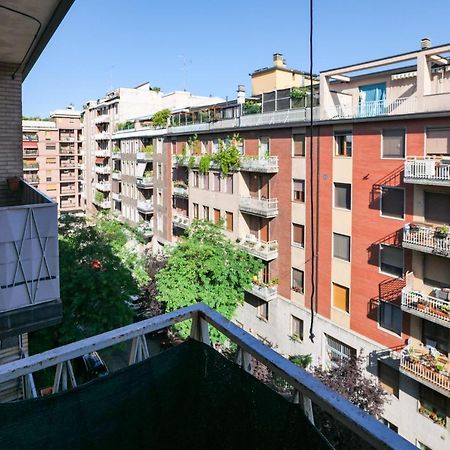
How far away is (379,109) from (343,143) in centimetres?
201

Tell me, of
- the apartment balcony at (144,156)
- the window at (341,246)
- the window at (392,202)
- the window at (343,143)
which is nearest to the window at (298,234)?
the window at (341,246)

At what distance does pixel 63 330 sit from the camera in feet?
48.5

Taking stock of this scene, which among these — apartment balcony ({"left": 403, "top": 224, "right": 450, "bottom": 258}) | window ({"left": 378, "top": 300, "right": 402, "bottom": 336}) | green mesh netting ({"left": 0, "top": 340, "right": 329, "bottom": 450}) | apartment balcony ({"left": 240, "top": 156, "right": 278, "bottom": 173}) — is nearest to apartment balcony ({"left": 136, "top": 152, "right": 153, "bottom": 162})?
apartment balcony ({"left": 240, "top": 156, "right": 278, "bottom": 173})

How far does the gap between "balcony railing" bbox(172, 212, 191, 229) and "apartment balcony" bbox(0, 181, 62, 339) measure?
25.7m

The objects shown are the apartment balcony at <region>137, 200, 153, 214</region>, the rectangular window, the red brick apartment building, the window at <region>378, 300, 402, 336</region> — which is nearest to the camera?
the red brick apartment building

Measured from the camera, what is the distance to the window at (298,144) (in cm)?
2080

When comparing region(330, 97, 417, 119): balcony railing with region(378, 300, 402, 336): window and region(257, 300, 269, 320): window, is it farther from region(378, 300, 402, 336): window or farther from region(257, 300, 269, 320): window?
region(257, 300, 269, 320): window

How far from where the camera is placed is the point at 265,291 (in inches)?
898

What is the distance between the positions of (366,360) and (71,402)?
17.8 metres

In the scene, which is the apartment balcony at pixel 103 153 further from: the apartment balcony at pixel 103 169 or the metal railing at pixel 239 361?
the metal railing at pixel 239 361

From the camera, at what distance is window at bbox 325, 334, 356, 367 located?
19244 millimetres

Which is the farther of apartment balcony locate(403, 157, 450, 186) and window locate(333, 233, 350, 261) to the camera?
window locate(333, 233, 350, 261)

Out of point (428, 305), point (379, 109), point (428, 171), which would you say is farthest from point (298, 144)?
point (428, 305)

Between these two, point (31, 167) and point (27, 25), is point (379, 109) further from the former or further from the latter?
point (31, 167)
